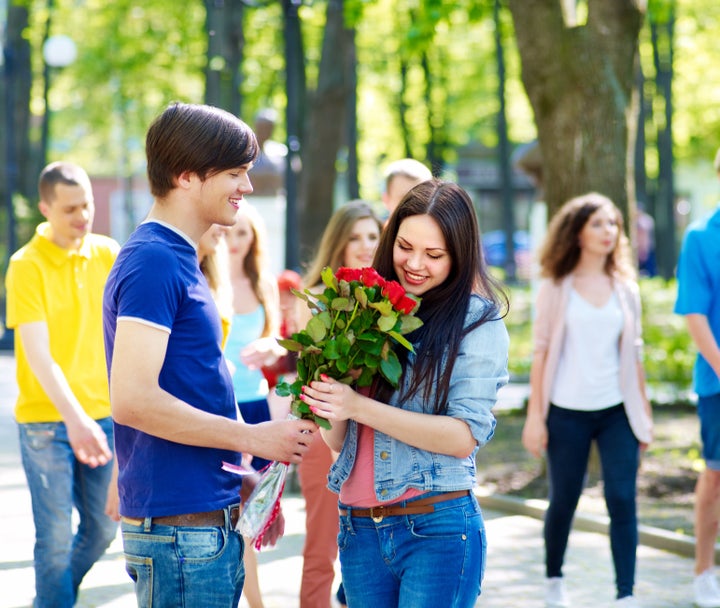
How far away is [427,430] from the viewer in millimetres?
3404

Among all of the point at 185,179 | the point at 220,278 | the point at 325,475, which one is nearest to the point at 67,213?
the point at 220,278

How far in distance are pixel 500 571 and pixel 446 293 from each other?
4087 millimetres

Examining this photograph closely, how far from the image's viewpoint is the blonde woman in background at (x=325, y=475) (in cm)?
567

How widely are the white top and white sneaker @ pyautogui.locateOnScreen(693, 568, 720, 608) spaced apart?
112 cm

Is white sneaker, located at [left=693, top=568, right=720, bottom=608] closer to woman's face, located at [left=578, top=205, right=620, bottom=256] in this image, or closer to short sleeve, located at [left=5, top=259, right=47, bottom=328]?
woman's face, located at [left=578, top=205, right=620, bottom=256]

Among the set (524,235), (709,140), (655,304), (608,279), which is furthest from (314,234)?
(524,235)

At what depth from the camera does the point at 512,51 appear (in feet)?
111

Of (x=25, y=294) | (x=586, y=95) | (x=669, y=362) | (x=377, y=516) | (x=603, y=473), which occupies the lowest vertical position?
(x=669, y=362)

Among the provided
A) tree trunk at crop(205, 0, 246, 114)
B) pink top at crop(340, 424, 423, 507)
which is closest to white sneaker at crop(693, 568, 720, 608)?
A: pink top at crop(340, 424, 423, 507)

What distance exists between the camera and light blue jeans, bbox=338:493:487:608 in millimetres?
3447

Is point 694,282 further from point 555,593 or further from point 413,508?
point 413,508


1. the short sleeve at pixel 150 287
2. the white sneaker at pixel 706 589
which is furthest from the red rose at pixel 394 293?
the white sneaker at pixel 706 589

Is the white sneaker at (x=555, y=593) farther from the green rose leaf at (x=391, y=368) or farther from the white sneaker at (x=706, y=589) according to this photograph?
the green rose leaf at (x=391, y=368)

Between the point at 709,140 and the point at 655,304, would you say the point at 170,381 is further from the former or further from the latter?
the point at 709,140
